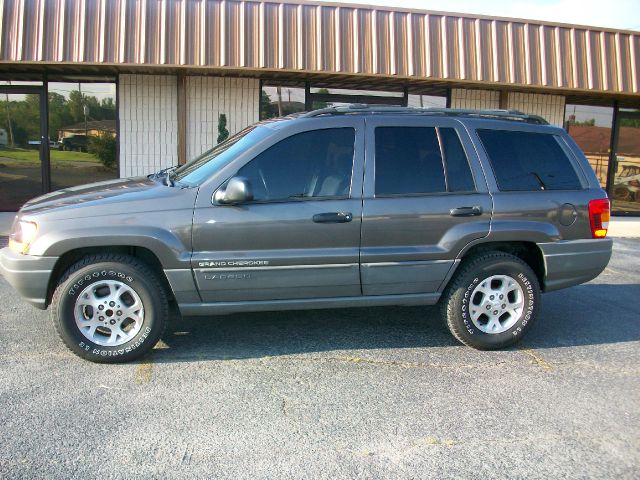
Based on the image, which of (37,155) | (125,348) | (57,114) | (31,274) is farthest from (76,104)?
(125,348)

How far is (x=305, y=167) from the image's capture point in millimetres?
4273

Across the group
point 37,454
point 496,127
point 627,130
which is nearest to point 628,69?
point 627,130

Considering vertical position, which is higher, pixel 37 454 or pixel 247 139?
pixel 247 139

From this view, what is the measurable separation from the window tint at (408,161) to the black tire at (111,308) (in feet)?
6.16

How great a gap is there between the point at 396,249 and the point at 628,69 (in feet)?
29.1

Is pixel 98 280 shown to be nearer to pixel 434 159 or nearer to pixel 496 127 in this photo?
pixel 434 159

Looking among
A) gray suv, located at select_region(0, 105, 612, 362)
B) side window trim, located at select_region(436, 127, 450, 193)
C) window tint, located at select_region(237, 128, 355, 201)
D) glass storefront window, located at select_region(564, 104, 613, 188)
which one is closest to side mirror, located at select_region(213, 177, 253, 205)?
gray suv, located at select_region(0, 105, 612, 362)

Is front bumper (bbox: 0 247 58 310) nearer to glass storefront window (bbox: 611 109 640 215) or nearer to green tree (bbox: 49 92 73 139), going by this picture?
green tree (bbox: 49 92 73 139)

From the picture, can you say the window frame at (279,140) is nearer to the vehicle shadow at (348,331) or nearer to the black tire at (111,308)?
the black tire at (111,308)

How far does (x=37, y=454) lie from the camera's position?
294cm

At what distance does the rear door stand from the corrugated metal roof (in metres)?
5.36

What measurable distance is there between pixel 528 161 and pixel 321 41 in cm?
573

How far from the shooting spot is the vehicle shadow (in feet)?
14.7

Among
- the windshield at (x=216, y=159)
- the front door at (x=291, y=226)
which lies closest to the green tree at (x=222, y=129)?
the windshield at (x=216, y=159)
